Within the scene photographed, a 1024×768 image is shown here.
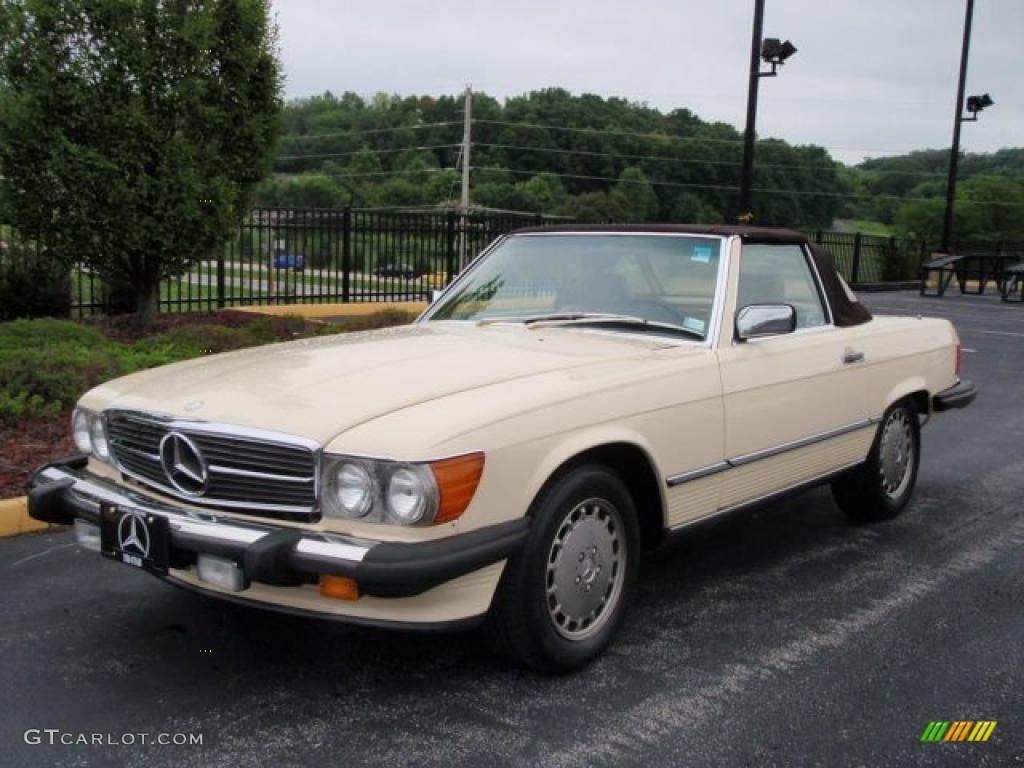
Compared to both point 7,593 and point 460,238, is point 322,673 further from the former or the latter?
point 460,238

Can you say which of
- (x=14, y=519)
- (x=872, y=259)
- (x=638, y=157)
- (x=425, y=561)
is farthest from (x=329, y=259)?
(x=638, y=157)

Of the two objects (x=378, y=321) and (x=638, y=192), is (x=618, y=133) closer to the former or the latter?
(x=638, y=192)

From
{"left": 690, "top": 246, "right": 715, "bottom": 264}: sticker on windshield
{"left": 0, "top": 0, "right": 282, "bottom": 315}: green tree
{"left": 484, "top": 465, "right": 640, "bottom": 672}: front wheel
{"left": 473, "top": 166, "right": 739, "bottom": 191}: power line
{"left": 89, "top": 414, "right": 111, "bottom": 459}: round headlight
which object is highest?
{"left": 473, "top": 166, "right": 739, "bottom": 191}: power line

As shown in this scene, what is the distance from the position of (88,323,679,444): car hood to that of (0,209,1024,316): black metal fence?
7783 millimetres

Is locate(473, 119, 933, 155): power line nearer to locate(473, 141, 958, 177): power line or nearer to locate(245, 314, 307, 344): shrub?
locate(473, 141, 958, 177): power line

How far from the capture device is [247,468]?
10.5ft

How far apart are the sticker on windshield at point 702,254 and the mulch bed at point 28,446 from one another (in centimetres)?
365

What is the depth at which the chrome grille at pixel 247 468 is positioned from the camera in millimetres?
3098

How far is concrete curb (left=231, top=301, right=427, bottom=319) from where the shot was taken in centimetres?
1304

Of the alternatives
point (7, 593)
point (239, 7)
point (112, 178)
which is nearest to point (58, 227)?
point (112, 178)

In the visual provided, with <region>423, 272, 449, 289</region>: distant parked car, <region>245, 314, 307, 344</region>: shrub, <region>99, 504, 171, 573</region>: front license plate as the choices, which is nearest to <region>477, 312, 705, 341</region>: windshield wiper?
<region>99, 504, 171, 573</region>: front license plate

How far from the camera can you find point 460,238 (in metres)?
17.1

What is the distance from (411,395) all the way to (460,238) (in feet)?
46.1

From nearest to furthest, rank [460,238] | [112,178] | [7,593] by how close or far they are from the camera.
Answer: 1. [7,593]
2. [112,178]
3. [460,238]
